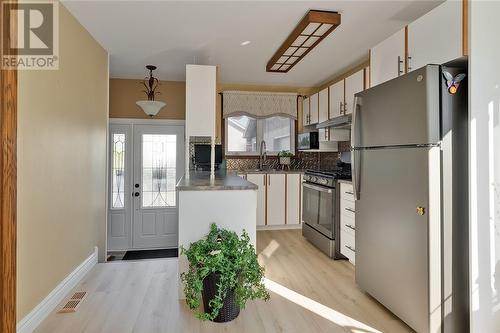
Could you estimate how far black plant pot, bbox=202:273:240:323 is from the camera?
2.08 meters

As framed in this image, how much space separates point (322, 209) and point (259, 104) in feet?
8.06

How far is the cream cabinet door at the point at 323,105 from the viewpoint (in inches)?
174

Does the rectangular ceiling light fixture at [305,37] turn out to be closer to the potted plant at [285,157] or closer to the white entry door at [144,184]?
the potted plant at [285,157]

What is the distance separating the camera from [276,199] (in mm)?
4887

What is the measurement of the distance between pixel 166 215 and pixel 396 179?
3773 millimetres

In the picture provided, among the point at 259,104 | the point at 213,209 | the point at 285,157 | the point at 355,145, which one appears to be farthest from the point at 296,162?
the point at 213,209

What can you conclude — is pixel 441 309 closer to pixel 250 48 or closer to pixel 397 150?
pixel 397 150

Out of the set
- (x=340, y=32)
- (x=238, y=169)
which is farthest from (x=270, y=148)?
(x=340, y=32)

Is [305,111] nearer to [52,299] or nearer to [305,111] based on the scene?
[305,111]

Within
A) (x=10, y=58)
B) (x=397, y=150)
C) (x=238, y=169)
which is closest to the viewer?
(x=10, y=58)

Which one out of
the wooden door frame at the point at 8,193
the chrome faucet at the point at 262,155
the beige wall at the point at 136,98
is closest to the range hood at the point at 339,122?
the chrome faucet at the point at 262,155

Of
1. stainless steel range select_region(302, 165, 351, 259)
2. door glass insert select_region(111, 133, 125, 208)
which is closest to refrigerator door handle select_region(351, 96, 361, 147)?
stainless steel range select_region(302, 165, 351, 259)

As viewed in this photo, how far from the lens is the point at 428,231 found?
1.84m

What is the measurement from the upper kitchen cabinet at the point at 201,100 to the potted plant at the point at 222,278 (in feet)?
5.82
